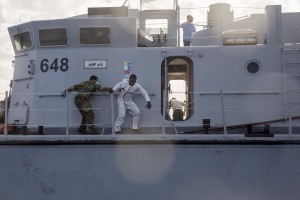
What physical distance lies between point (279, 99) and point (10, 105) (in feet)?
18.9

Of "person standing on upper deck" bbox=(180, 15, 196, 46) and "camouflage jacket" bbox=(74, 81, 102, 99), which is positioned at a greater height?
"person standing on upper deck" bbox=(180, 15, 196, 46)

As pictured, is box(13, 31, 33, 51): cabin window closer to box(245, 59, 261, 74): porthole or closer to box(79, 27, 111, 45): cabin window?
box(79, 27, 111, 45): cabin window

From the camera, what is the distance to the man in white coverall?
8734 mm

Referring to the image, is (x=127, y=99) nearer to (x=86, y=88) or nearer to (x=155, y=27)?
(x=86, y=88)

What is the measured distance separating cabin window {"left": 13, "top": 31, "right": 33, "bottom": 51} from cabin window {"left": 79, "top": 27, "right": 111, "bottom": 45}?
1.19 metres

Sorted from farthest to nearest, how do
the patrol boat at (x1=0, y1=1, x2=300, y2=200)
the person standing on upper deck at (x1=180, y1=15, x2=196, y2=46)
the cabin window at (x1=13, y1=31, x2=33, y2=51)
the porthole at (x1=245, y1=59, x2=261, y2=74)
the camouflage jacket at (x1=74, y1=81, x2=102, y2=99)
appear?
1. the person standing on upper deck at (x1=180, y1=15, x2=196, y2=46)
2. the cabin window at (x1=13, y1=31, x2=33, y2=51)
3. the porthole at (x1=245, y1=59, x2=261, y2=74)
4. the camouflage jacket at (x1=74, y1=81, x2=102, y2=99)
5. the patrol boat at (x1=0, y1=1, x2=300, y2=200)

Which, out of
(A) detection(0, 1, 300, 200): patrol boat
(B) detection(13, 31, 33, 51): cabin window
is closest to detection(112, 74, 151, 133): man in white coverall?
(A) detection(0, 1, 300, 200): patrol boat

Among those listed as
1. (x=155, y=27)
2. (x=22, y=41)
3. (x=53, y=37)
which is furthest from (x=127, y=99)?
(x=155, y=27)

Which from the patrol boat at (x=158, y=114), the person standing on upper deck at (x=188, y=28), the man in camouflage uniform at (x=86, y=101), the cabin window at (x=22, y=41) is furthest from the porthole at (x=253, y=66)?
the cabin window at (x=22, y=41)

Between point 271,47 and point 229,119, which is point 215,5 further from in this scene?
point 229,119

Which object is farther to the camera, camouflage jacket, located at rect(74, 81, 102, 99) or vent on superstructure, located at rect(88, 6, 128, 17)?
vent on superstructure, located at rect(88, 6, 128, 17)

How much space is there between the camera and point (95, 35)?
9422 millimetres

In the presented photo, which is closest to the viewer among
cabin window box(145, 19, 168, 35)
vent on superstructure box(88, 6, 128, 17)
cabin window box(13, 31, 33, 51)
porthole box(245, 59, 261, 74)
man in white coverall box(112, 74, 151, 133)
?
man in white coverall box(112, 74, 151, 133)

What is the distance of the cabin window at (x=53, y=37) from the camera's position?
9484 mm
